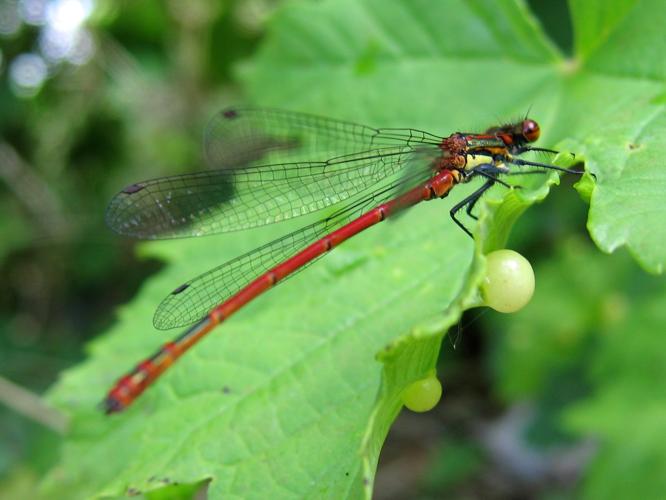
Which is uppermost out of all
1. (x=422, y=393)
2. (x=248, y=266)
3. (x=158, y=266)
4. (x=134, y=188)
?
(x=158, y=266)

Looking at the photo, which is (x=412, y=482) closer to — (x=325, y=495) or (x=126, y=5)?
(x=325, y=495)

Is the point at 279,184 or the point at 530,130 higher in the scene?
the point at 279,184

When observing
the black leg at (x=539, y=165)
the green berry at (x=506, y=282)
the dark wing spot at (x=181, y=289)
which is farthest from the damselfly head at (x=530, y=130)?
the dark wing spot at (x=181, y=289)

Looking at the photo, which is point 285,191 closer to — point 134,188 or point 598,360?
point 134,188

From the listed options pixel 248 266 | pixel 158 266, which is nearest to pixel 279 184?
pixel 248 266

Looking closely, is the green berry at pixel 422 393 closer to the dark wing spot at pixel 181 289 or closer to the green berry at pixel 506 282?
the green berry at pixel 506 282

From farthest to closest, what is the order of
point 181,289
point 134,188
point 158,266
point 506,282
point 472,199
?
point 158,266
point 134,188
point 181,289
point 472,199
point 506,282

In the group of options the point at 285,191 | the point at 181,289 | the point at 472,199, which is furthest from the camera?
the point at 285,191

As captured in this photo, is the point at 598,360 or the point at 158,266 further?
the point at 158,266
